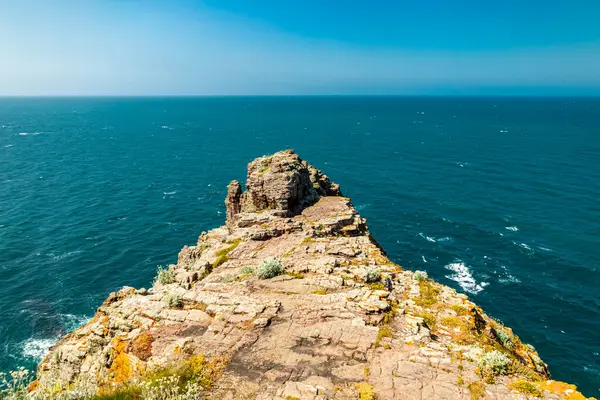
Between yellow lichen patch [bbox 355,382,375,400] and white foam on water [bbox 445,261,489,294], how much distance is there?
1801 inches

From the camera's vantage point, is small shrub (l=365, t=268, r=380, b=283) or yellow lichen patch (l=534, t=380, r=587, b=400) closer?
yellow lichen patch (l=534, t=380, r=587, b=400)

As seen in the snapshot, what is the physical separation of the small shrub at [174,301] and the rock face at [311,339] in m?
0.07

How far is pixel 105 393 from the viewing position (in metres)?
14.4

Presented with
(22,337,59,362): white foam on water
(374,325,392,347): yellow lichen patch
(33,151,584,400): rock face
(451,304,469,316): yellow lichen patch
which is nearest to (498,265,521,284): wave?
(33,151,584,400): rock face

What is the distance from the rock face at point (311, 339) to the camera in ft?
51.8

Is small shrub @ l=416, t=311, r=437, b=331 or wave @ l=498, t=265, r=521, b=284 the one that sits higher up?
small shrub @ l=416, t=311, r=437, b=331

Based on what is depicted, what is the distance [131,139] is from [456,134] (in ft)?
524

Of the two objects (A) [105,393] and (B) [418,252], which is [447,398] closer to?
(A) [105,393]

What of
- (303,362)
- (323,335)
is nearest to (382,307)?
(323,335)

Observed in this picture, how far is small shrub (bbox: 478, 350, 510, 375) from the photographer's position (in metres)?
16.5

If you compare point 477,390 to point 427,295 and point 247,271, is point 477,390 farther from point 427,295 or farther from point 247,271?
point 247,271

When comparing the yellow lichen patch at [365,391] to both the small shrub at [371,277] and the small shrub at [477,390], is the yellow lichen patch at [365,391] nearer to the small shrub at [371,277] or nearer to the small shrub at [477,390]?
the small shrub at [477,390]

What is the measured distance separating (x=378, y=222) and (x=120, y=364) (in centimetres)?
6630

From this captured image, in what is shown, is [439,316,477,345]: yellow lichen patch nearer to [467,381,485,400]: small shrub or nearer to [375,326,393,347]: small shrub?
[375,326,393,347]: small shrub
